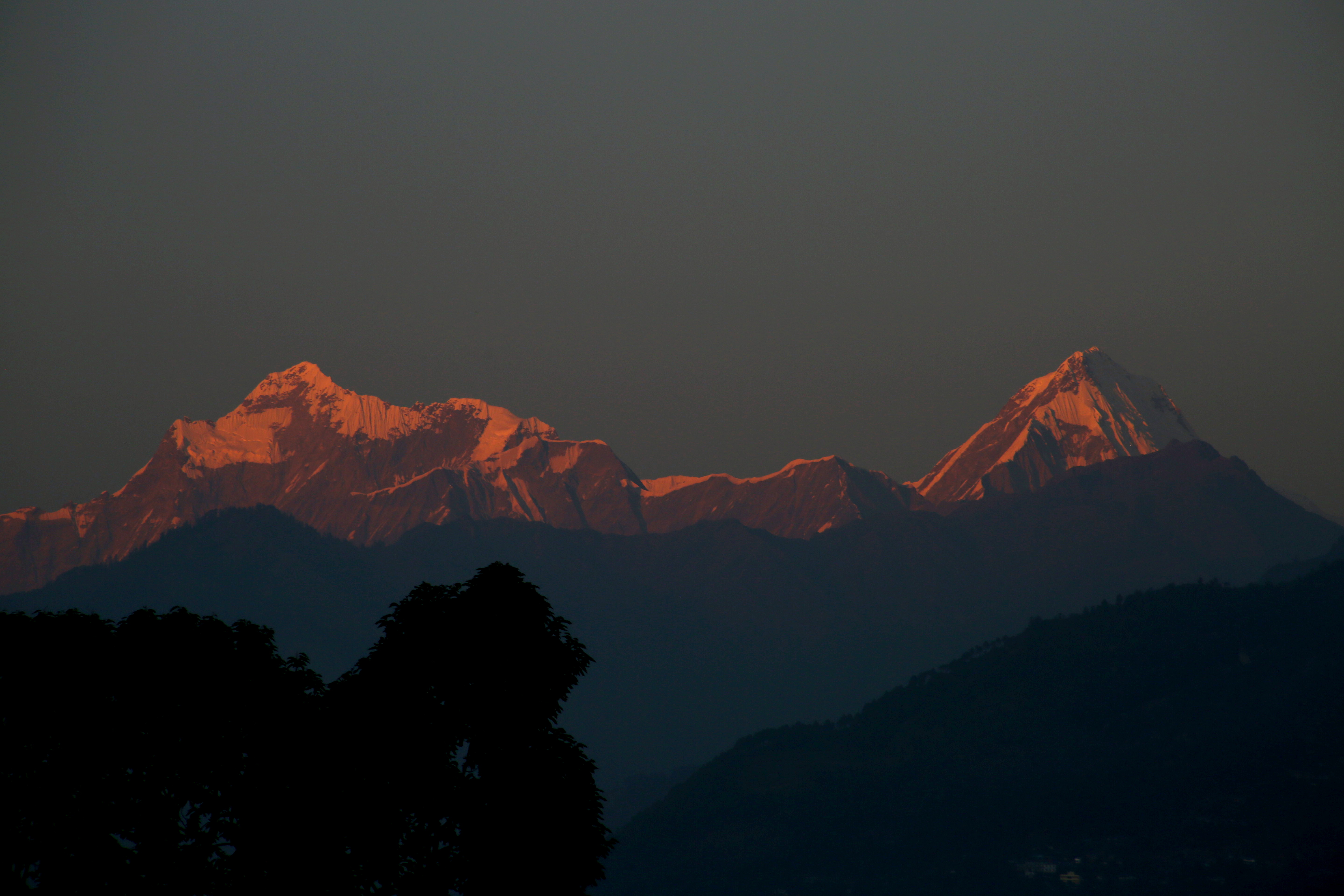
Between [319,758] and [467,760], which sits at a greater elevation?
[319,758]

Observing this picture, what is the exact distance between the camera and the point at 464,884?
60719 mm

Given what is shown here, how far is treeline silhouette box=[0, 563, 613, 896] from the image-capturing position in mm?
60875

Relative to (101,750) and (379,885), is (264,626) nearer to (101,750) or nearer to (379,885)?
(101,750)

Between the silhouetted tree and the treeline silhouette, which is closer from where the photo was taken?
the treeline silhouette

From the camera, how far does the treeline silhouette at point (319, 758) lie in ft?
200

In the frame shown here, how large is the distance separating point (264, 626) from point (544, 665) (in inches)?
513

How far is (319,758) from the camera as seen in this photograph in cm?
6356

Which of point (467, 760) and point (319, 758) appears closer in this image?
point (467, 760)

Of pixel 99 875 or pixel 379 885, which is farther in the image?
pixel 379 885

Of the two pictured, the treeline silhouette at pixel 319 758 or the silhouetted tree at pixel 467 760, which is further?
the silhouetted tree at pixel 467 760

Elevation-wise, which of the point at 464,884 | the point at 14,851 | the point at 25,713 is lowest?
the point at 464,884

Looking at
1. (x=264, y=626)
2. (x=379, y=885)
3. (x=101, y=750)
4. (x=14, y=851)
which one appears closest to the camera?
(x=14, y=851)

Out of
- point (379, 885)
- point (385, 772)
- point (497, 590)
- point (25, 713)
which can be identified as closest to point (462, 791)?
point (385, 772)

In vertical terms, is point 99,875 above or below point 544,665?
below
